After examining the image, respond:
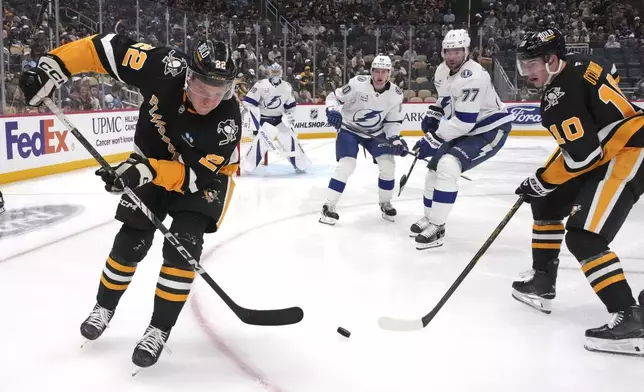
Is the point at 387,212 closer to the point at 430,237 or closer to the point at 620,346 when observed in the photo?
the point at 430,237

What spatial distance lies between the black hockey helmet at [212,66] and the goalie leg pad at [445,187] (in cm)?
212

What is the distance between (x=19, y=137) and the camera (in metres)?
5.80

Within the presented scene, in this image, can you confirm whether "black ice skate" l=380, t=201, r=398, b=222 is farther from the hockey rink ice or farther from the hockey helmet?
the hockey helmet

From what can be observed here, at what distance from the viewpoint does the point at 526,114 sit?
38.4 feet

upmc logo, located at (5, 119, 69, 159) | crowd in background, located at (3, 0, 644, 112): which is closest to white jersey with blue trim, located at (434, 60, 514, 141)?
crowd in background, located at (3, 0, 644, 112)

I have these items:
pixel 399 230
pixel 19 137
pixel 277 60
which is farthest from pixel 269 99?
pixel 277 60

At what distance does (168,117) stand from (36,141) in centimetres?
469

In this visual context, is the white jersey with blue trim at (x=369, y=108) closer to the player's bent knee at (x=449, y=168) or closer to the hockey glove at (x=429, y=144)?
the hockey glove at (x=429, y=144)

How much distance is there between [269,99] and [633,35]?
10.1 metres

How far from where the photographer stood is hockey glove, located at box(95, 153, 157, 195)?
1765mm

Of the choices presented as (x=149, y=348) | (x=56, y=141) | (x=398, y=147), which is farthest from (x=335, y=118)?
(x=56, y=141)

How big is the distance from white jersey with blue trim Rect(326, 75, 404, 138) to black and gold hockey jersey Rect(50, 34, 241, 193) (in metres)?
Answer: 2.43

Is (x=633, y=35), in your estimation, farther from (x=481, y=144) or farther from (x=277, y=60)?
(x=481, y=144)

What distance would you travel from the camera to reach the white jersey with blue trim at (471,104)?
144 inches
